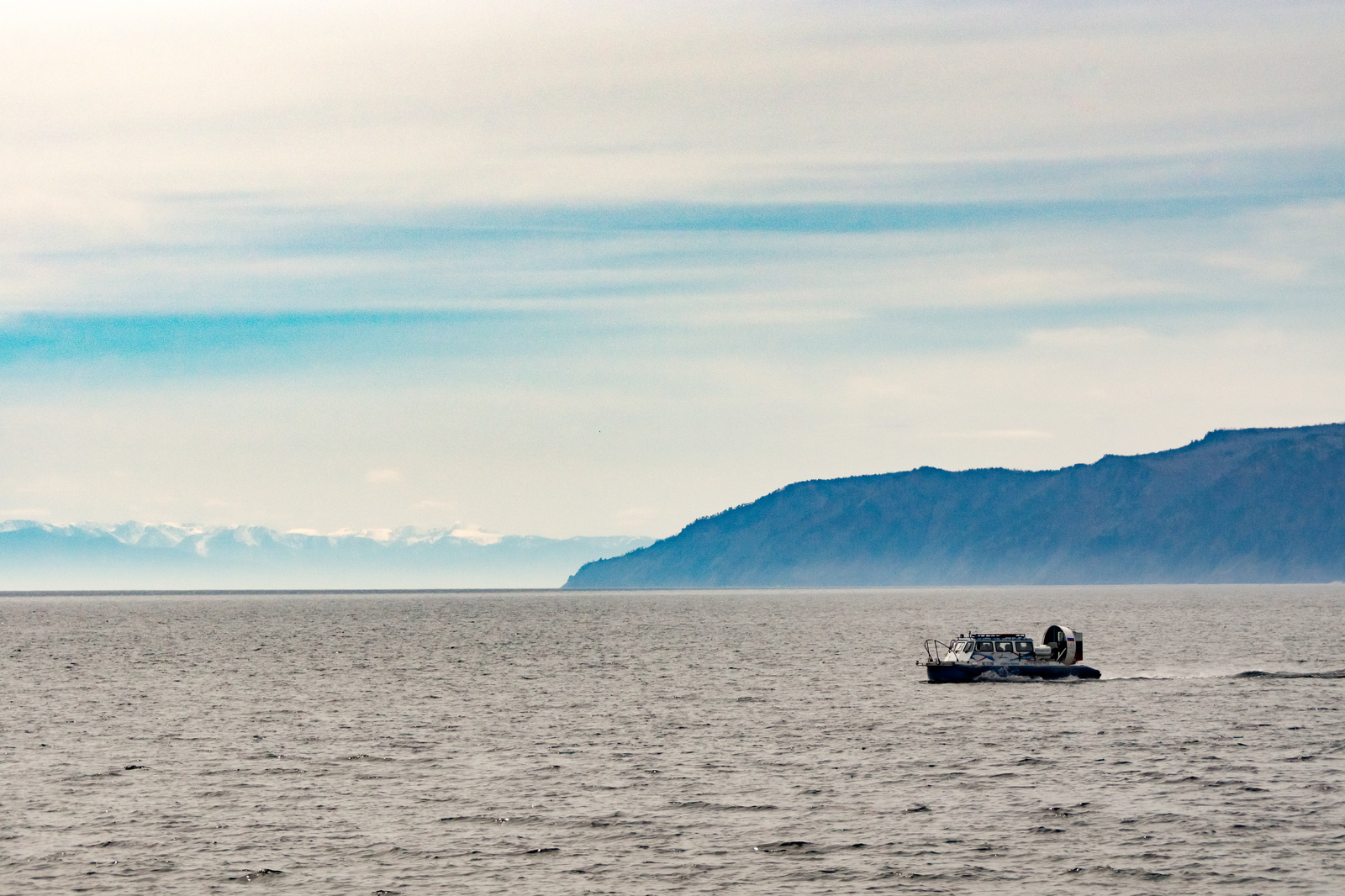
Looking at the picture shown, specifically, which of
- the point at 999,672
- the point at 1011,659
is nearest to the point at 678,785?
the point at 999,672

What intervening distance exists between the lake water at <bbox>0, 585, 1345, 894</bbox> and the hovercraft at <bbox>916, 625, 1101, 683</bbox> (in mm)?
1139

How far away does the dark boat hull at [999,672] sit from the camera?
319 feet

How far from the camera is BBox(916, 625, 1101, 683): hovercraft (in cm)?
9731

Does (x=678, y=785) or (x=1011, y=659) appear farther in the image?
(x=1011, y=659)

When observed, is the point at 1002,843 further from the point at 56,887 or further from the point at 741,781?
the point at 56,887

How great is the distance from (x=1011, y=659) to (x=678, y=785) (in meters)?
49.9

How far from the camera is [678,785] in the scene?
178 feet

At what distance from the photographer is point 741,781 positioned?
54.8m

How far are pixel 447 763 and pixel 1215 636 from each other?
392 feet

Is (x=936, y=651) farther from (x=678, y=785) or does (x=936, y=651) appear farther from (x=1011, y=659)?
(x=678, y=785)

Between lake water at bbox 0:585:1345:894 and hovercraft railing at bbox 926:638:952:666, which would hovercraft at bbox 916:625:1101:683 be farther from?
lake water at bbox 0:585:1345:894

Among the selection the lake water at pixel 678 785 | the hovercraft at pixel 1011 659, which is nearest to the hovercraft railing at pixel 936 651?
the hovercraft at pixel 1011 659

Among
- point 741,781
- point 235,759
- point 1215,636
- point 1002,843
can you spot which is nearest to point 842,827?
point 1002,843

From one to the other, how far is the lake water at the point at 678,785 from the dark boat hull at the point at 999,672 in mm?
784
